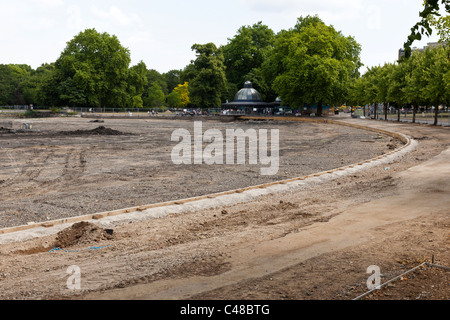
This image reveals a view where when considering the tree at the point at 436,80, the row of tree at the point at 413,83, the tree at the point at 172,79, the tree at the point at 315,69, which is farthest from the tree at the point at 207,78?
the tree at the point at 436,80

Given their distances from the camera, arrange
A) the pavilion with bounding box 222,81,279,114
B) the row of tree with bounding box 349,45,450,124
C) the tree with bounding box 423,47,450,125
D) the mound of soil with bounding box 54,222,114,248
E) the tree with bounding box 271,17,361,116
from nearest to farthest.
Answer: the mound of soil with bounding box 54,222,114,248 → the tree with bounding box 423,47,450,125 → the row of tree with bounding box 349,45,450,124 → the tree with bounding box 271,17,361,116 → the pavilion with bounding box 222,81,279,114

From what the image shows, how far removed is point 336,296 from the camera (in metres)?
5.93

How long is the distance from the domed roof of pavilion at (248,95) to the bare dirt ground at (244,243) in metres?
75.8

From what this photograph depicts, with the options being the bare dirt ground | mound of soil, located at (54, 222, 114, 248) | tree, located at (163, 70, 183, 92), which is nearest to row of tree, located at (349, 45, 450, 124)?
the bare dirt ground

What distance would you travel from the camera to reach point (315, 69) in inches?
2544

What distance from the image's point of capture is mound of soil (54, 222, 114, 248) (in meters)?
9.41

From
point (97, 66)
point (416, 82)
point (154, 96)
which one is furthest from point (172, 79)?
point (416, 82)

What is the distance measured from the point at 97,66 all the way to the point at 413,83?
72.5 m

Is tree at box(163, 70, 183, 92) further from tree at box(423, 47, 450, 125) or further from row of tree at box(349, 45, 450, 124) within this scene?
tree at box(423, 47, 450, 125)

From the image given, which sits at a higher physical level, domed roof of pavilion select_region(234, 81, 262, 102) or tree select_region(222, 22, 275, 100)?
tree select_region(222, 22, 275, 100)


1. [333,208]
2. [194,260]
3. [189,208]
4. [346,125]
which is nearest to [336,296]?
[194,260]

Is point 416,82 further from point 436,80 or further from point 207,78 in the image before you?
point 207,78

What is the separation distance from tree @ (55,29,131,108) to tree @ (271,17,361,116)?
42.3 metres

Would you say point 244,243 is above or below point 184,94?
below
